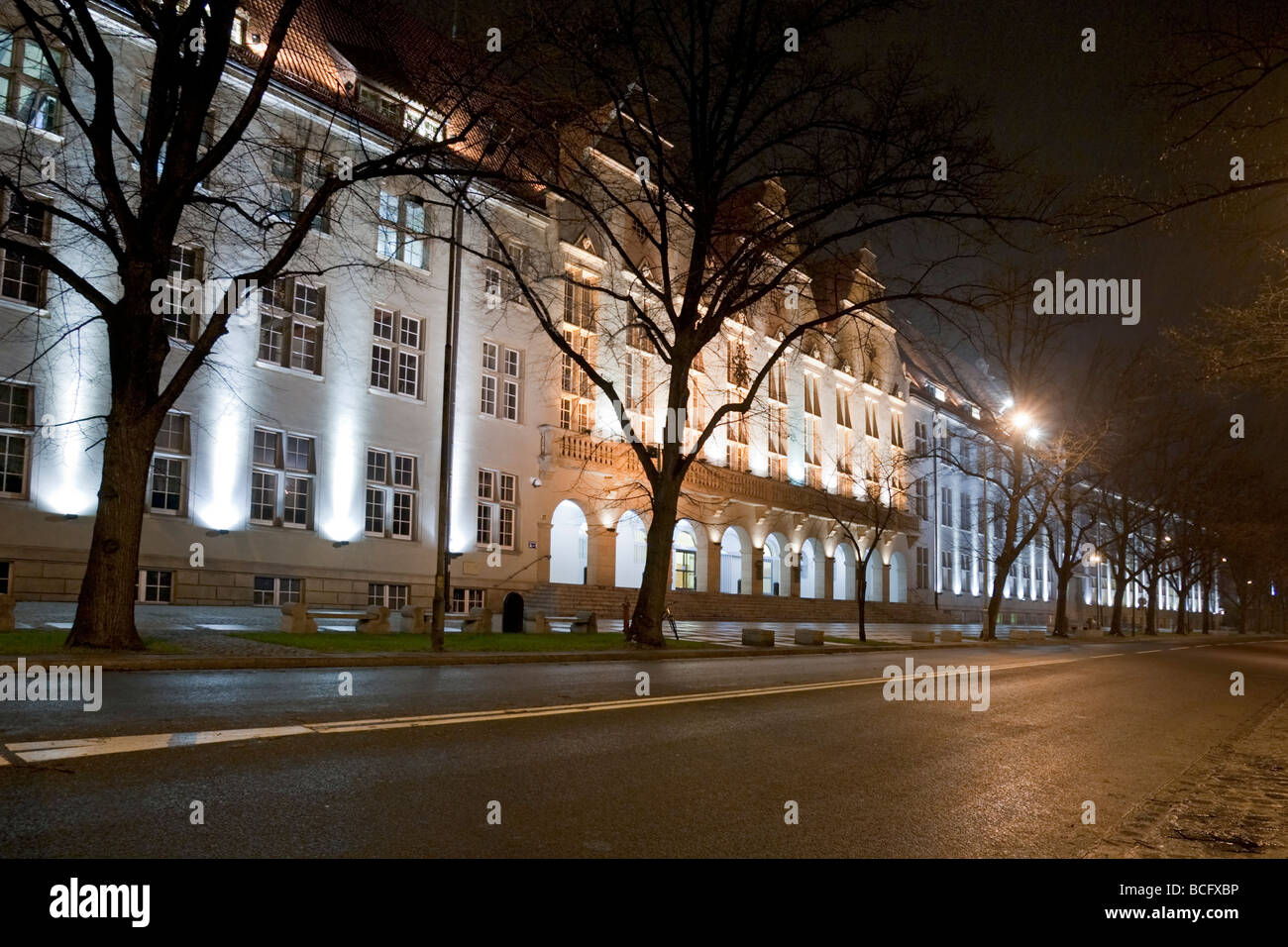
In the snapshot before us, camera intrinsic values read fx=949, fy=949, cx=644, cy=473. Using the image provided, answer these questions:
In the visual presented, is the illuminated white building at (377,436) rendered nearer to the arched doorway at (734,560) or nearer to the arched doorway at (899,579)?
the arched doorway at (734,560)

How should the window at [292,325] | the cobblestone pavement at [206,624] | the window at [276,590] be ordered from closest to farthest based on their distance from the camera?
the cobblestone pavement at [206,624]
the window at [276,590]
the window at [292,325]

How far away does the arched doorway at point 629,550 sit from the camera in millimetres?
42625

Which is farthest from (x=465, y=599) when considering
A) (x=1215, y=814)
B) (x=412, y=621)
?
(x=1215, y=814)

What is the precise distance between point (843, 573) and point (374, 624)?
42.8 m

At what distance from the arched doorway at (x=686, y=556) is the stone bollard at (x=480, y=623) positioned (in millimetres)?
22460

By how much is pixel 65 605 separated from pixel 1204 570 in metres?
80.0

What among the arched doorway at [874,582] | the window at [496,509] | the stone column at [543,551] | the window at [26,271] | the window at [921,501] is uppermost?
the window at [26,271]

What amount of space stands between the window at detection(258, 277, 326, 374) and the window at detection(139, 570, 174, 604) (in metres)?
7.00

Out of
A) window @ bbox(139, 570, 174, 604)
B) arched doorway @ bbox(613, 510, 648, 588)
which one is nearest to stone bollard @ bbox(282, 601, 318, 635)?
window @ bbox(139, 570, 174, 604)

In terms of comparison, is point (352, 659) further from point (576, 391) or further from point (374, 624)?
point (576, 391)

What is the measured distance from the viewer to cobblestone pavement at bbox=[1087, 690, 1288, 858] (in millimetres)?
5070

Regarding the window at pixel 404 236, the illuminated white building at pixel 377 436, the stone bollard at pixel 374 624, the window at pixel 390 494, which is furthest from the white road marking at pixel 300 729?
the window at pixel 404 236
